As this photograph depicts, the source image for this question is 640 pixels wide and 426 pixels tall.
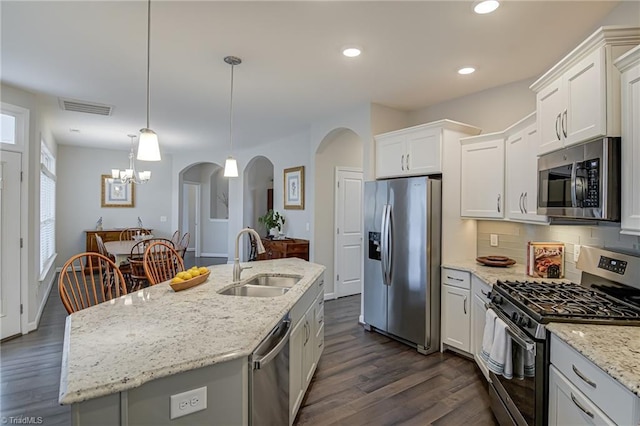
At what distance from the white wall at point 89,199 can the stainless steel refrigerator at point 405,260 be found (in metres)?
6.30

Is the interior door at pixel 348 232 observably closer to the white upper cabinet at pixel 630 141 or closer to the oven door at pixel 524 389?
the oven door at pixel 524 389

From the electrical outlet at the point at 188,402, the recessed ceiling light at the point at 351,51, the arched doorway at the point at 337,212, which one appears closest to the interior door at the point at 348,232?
the arched doorway at the point at 337,212

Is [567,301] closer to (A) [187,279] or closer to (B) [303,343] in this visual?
(B) [303,343]

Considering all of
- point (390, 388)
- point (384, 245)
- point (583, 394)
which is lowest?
point (390, 388)

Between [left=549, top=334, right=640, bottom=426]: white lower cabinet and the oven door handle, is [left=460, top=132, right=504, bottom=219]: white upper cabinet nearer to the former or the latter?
the oven door handle

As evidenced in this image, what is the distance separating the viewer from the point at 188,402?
1289mm

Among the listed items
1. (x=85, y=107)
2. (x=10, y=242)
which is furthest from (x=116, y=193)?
(x=10, y=242)

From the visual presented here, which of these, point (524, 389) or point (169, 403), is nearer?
point (169, 403)

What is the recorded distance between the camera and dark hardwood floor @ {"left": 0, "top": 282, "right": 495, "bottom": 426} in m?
2.40

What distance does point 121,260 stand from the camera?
5199 millimetres

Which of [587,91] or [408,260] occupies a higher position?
[587,91]

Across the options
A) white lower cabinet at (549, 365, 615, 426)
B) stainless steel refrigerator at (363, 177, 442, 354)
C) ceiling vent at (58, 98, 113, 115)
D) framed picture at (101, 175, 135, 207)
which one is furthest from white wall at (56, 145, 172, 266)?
white lower cabinet at (549, 365, 615, 426)

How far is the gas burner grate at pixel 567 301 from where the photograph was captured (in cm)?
175

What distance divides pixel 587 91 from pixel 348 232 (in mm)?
3955
